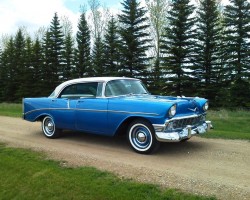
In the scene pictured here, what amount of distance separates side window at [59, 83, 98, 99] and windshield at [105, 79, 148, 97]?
0.41 m

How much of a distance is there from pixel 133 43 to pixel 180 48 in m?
5.20

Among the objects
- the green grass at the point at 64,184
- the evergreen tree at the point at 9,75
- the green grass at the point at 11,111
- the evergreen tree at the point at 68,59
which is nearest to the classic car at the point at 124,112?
the green grass at the point at 64,184

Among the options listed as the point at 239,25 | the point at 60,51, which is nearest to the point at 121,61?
the point at 239,25

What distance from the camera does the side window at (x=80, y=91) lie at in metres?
7.85

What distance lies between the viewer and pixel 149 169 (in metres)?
5.74

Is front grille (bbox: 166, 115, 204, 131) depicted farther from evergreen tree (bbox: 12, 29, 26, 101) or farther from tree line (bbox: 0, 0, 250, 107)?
evergreen tree (bbox: 12, 29, 26, 101)

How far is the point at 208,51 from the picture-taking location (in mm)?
27500

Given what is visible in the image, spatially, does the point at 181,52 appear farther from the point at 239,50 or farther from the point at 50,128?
the point at 50,128

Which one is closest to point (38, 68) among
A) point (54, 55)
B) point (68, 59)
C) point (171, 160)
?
point (54, 55)

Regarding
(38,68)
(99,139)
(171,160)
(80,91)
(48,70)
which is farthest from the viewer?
(38,68)

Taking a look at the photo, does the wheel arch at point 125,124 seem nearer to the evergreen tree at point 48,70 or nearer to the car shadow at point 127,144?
the car shadow at point 127,144

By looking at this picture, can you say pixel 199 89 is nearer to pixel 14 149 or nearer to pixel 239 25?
pixel 239 25

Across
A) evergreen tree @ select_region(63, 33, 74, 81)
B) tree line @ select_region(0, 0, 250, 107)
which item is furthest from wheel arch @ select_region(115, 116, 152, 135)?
evergreen tree @ select_region(63, 33, 74, 81)

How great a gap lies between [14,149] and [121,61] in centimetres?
2366
